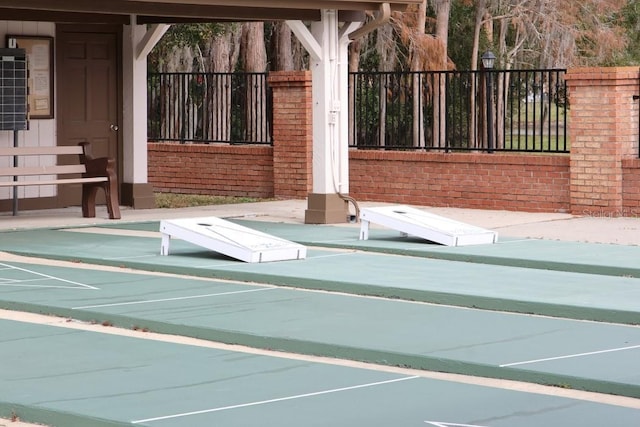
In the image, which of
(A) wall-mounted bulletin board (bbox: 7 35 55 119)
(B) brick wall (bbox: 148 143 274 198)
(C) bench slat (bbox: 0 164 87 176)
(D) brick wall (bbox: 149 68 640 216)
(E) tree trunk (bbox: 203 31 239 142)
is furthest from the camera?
(E) tree trunk (bbox: 203 31 239 142)

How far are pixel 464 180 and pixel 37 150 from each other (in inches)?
248

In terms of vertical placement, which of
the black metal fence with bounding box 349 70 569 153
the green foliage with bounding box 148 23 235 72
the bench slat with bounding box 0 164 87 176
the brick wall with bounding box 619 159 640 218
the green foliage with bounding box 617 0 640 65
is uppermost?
the green foliage with bounding box 617 0 640 65

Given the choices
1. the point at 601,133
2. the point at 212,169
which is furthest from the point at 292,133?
the point at 601,133

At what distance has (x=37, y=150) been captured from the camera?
59.1 ft

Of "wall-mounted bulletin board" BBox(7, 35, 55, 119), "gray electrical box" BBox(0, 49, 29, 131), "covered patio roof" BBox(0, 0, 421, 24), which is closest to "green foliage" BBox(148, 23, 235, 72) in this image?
"wall-mounted bulletin board" BBox(7, 35, 55, 119)

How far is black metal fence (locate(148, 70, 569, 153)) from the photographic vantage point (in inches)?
803

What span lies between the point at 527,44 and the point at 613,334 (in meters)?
37.5

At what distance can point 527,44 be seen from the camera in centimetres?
4622

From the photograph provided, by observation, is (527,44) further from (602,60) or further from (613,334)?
(613,334)

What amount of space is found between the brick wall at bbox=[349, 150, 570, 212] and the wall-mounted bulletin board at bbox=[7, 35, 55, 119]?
502cm

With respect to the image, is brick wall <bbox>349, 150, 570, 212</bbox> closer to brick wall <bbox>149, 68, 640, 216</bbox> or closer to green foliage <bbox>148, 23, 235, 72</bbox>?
brick wall <bbox>149, 68, 640, 216</bbox>

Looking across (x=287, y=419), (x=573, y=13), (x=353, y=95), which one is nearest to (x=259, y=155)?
(x=353, y=95)

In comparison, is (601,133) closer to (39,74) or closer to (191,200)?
(191,200)

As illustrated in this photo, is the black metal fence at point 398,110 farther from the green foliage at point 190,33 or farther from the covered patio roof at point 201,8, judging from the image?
the covered patio roof at point 201,8
